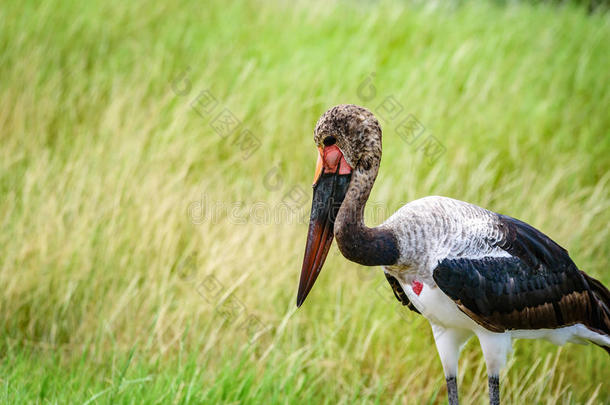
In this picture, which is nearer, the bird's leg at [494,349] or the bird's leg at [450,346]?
the bird's leg at [494,349]

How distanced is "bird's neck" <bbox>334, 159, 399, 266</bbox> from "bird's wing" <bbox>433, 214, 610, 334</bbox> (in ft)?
0.82

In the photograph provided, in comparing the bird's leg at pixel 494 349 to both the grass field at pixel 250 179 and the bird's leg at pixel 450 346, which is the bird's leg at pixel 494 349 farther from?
the grass field at pixel 250 179

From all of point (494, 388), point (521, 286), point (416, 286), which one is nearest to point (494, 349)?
point (494, 388)

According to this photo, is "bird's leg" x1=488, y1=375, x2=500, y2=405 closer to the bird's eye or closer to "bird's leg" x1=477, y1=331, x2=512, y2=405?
"bird's leg" x1=477, y1=331, x2=512, y2=405

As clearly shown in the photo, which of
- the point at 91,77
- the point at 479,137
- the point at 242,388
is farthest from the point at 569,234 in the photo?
the point at 91,77

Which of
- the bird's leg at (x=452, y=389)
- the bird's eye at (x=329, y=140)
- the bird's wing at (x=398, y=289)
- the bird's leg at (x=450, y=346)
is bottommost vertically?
the bird's leg at (x=452, y=389)

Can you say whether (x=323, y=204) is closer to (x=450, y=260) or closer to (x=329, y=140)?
(x=329, y=140)

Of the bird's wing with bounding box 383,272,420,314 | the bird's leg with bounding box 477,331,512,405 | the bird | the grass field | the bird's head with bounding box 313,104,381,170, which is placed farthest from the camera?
the grass field

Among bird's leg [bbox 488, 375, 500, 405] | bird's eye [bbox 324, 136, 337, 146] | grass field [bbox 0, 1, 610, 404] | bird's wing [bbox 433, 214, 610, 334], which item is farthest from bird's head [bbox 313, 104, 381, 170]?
grass field [bbox 0, 1, 610, 404]

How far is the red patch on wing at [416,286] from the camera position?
2982mm

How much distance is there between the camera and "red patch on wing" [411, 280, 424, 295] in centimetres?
298

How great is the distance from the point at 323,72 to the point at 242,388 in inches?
143

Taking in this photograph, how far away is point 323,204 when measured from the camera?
2775 millimetres

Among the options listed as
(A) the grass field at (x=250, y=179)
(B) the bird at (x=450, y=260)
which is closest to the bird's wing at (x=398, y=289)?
(B) the bird at (x=450, y=260)
